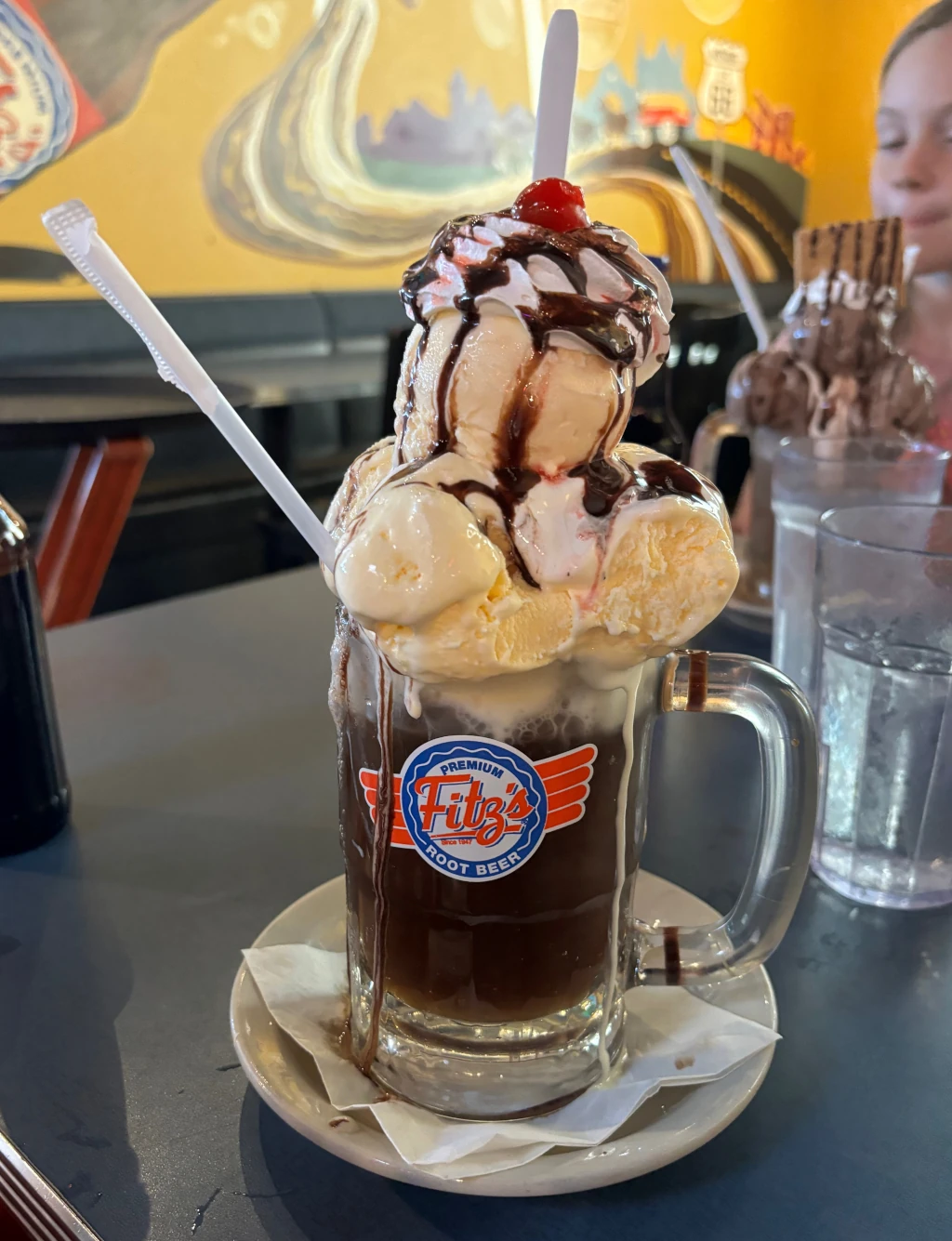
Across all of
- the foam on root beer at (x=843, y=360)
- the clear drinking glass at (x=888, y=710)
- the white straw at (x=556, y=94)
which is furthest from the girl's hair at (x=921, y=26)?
the white straw at (x=556, y=94)

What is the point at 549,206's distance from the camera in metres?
0.44

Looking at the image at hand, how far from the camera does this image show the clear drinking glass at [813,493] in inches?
35.6

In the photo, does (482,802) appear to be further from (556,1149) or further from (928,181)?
Answer: (928,181)

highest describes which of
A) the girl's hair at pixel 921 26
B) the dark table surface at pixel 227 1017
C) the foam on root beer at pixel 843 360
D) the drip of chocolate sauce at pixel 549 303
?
the girl's hair at pixel 921 26

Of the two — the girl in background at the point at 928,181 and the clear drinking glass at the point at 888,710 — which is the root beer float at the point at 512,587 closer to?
the clear drinking glass at the point at 888,710

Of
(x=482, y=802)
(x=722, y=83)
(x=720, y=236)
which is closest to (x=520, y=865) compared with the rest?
(x=482, y=802)

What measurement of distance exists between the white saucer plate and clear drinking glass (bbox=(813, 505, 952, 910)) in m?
0.15

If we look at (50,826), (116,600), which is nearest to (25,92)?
(116,600)

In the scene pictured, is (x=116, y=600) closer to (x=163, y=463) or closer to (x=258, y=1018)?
(x=163, y=463)

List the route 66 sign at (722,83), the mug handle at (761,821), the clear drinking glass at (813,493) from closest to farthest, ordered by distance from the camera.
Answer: the mug handle at (761,821)
the clear drinking glass at (813,493)
the route 66 sign at (722,83)

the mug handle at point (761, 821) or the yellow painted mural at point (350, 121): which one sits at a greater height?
the yellow painted mural at point (350, 121)

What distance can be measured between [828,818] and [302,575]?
0.75m

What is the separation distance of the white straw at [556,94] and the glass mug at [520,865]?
0.24m

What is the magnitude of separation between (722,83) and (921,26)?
351 cm
